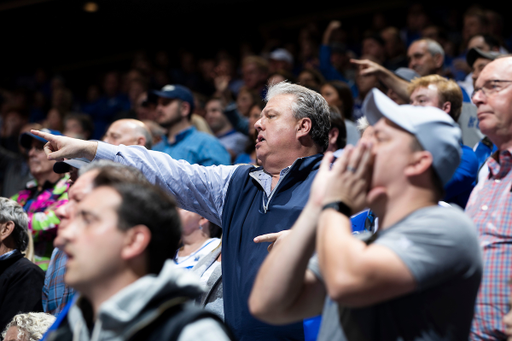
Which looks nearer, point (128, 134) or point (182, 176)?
point (182, 176)

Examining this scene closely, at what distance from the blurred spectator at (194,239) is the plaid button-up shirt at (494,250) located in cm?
175

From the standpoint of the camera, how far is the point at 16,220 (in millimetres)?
3572

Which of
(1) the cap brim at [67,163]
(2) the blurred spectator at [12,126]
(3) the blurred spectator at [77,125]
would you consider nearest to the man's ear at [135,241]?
(1) the cap brim at [67,163]

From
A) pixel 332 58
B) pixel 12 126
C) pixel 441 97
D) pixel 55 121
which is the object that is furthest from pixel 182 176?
pixel 12 126

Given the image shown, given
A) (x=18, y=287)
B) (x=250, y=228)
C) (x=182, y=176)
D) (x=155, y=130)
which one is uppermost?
(x=182, y=176)

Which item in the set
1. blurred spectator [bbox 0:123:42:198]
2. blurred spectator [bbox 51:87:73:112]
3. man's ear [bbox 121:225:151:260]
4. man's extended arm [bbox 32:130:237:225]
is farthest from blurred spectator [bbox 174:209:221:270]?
blurred spectator [bbox 51:87:73:112]

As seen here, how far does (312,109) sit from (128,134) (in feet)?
5.48

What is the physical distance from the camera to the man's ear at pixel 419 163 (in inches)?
59.6

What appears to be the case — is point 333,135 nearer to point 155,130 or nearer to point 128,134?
point 128,134

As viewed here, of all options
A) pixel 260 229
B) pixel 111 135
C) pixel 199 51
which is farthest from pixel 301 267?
pixel 199 51

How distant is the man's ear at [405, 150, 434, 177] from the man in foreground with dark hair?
647 mm

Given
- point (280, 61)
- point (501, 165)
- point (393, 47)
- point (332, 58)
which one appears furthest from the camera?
point (280, 61)

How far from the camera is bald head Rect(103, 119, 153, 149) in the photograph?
4047 millimetres

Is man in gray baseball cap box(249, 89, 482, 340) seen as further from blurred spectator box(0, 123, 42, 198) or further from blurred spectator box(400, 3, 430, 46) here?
blurred spectator box(400, 3, 430, 46)
